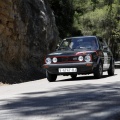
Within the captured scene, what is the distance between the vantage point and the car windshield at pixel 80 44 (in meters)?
15.7

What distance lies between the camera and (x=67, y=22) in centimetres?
3741

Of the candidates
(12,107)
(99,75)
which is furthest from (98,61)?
(12,107)

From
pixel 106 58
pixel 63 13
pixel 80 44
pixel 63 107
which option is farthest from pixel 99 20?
pixel 63 107

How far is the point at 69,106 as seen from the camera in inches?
298

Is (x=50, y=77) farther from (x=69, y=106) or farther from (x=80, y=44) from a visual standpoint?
(x=69, y=106)

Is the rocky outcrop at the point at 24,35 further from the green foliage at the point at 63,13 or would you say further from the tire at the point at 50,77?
the green foliage at the point at 63,13

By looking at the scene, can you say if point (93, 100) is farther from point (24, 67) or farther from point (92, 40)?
point (24, 67)

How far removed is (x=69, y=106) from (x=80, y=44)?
8.49 m

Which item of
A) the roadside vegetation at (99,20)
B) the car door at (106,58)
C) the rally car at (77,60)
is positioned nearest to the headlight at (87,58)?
the rally car at (77,60)

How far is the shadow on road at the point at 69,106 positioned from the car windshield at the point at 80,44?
244 inches

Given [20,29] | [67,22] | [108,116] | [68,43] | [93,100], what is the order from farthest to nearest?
[67,22]
[20,29]
[68,43]
[93,100]
[108,116]

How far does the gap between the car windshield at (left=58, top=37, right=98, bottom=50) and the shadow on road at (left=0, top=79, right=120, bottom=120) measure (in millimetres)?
6209

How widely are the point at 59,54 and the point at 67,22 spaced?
889 inches

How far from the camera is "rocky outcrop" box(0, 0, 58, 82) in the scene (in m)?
17.9
